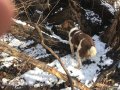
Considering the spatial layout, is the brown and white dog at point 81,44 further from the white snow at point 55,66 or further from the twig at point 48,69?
the twig at point 48,69

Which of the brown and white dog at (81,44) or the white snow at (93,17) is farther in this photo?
the white snow at (93,17)

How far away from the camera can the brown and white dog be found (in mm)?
5924

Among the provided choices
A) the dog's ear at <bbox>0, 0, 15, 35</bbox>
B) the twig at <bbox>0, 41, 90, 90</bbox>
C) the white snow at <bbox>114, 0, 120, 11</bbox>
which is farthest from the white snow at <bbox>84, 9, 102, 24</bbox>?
the dog's ear at <bbox>0, 0, 15, 35</bbox>

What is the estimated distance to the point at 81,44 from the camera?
239 inches

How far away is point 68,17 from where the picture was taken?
7.20 m

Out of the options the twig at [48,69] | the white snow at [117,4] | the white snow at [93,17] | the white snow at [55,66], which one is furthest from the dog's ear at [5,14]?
the white snow at [93,17]

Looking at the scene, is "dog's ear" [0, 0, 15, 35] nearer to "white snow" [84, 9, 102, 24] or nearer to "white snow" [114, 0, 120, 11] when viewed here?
"white snow" [114, 0, 120, 11]

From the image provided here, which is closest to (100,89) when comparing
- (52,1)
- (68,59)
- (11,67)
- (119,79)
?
(119,79)

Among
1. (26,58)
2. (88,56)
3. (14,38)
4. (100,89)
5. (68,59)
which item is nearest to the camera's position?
(26,58)

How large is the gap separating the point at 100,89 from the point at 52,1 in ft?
9.32

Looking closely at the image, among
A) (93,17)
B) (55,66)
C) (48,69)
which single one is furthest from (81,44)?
(93,17)

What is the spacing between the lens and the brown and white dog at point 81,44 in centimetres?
592

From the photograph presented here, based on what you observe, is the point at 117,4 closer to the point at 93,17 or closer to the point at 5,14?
the point at 93,17

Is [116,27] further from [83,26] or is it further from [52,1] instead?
[52,1]
